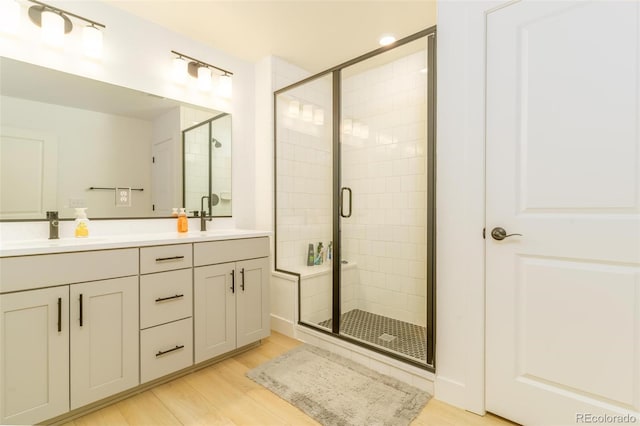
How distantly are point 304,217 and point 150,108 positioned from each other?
161 centimetres

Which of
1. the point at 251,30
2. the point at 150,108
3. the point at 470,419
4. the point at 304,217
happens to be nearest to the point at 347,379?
the point at 470,419

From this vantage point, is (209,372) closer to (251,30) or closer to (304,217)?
(304,217)

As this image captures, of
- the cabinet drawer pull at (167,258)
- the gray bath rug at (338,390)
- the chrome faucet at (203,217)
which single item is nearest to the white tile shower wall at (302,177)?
the chrome faucet at (203,217)

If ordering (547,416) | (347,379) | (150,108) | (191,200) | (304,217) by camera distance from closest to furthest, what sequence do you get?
1. (547,416)
2. (347,379)
3. (150,108)
4. (191,200)
5. (304,217)

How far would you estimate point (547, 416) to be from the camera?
1.37 m

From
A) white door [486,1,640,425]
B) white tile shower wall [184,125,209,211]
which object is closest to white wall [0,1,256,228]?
white tile shower wall [184,125,209,211]

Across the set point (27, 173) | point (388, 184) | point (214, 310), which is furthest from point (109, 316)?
point (388, 184)

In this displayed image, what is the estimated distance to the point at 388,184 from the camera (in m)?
2.90

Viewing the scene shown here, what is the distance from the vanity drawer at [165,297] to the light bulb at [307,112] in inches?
73.7

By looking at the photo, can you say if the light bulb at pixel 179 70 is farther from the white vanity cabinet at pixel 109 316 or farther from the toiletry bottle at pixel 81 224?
the white vanity cabinet at pixel 109 316

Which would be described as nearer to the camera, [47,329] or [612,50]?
[612,50]

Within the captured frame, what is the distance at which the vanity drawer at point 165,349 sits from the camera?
1.67 meters

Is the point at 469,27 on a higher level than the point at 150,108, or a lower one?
higher

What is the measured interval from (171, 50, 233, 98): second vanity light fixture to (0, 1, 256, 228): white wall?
61 mm
